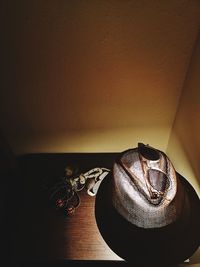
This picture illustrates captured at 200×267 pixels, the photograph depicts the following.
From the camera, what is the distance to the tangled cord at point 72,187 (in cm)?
151

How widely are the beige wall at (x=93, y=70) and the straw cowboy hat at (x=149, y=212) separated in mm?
434

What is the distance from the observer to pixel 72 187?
1.58 m

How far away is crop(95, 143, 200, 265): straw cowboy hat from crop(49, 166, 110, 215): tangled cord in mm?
320

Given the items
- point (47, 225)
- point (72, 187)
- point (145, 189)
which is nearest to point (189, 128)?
point (145, 189)

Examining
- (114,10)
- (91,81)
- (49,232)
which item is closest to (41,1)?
(114,10)

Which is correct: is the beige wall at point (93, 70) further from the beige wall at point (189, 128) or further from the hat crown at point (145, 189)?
the hat crown at point (145, 189)

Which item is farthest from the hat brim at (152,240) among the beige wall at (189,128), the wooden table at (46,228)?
the beige wall at (189,128)

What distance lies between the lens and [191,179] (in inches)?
59.9

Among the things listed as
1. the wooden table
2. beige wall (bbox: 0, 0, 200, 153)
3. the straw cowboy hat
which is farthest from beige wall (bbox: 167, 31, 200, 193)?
the wooden table

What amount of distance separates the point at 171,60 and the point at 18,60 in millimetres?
729

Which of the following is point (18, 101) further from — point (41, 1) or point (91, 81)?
point (41, 1)

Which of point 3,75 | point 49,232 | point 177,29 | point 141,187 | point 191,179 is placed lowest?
point 49,232

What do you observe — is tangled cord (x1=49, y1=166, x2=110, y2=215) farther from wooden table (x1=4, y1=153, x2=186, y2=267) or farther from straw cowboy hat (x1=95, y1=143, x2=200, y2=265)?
straw cowboy hat (x1=95, y1=143, x2=200, y2=265)

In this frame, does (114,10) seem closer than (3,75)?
Yes
